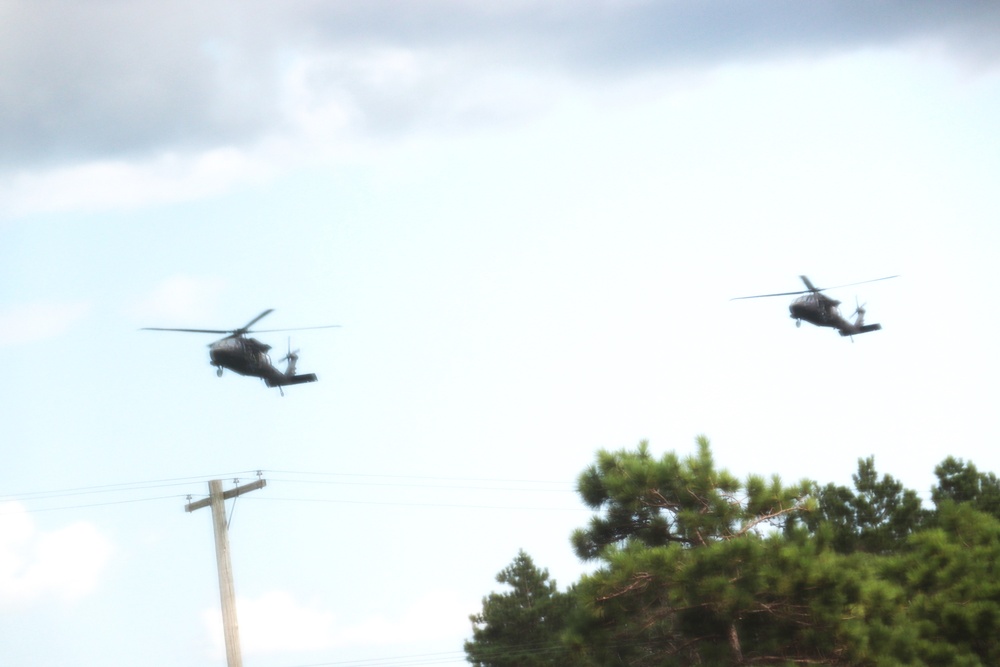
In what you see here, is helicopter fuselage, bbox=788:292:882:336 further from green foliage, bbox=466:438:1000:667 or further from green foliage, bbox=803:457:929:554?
green foliage, bbox=466:438:1000:667

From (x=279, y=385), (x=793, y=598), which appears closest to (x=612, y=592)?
(x=793, y=598)

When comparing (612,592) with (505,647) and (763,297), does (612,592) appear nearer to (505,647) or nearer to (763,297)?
(763,297)

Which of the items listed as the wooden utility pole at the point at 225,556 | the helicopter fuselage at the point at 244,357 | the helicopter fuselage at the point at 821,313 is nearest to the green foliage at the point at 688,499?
the wooden utility pole at the point at 225,556

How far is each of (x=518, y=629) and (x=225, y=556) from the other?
20458 mm

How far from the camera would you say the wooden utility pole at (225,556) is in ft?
67.6

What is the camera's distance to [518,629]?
132 feet

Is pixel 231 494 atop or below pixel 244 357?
below

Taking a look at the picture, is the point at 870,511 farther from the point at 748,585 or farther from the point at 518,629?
the point at 748,585

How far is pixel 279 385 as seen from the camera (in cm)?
2884

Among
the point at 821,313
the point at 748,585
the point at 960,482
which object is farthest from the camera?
the point at 960,482

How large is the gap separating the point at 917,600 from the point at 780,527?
2593 mm

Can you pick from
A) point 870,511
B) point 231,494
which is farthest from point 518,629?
point 231,494

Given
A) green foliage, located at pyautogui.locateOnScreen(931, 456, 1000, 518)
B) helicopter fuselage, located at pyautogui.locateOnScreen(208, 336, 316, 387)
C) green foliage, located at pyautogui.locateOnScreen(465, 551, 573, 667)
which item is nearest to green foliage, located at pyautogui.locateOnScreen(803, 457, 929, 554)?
green foliage, located at pyautogui.locateOnScreen(931, 456, 1000, 518)

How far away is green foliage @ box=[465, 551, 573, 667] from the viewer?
39156mm
